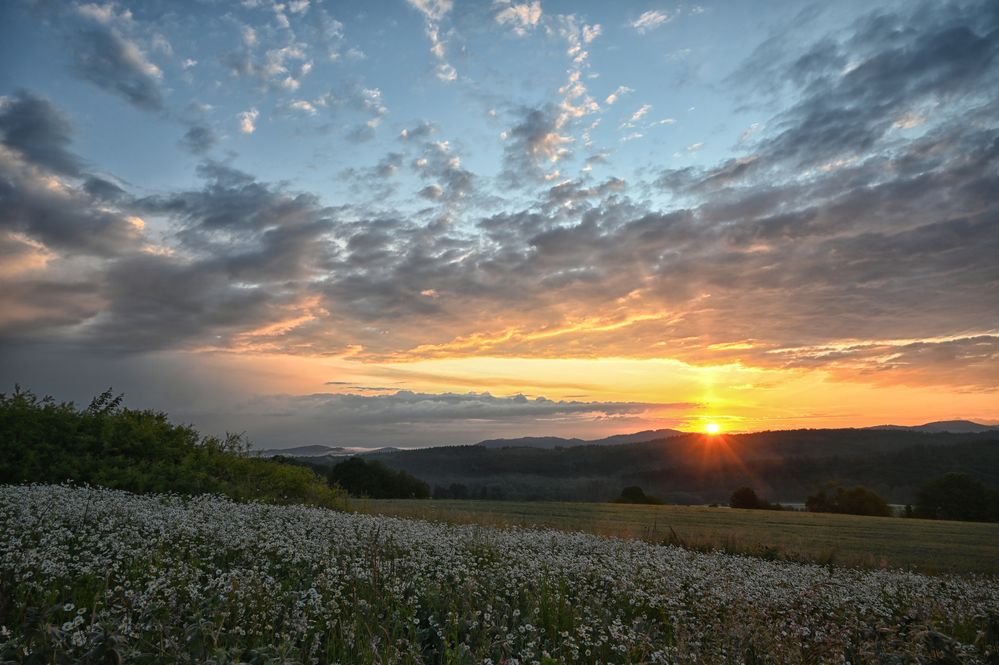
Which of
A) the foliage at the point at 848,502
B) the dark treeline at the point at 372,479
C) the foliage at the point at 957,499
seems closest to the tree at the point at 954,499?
the foliage at the point at 957,499

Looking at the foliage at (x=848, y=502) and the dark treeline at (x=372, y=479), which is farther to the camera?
the foliage at (x=848, y=502)

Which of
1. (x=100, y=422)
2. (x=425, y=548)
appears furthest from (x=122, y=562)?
(x=100, y=422)

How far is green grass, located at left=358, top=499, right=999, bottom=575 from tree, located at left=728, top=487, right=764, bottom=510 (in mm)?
16352

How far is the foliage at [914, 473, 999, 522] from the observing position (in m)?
51.8

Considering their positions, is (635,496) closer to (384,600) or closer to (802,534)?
(802,534)

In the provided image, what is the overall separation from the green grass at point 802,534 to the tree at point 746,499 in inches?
644

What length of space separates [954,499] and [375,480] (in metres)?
48.2

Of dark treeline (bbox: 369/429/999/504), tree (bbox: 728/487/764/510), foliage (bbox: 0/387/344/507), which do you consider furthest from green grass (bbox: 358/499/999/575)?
dark treeline (bbox: 369/429/999/504)

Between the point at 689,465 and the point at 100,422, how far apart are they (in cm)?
8576

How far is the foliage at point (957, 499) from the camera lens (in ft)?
170

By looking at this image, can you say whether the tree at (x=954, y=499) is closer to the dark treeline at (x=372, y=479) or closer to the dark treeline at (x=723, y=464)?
the dark treeline at (x=723, y=464)

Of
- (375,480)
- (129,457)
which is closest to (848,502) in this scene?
Result: (375,480)

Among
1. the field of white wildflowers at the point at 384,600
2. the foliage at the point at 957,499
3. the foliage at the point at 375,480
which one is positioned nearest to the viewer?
the field of white wildflowers at the point at 384,600

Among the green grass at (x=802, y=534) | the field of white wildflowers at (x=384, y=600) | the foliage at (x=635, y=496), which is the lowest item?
the foliage at (x=635, y=496)
